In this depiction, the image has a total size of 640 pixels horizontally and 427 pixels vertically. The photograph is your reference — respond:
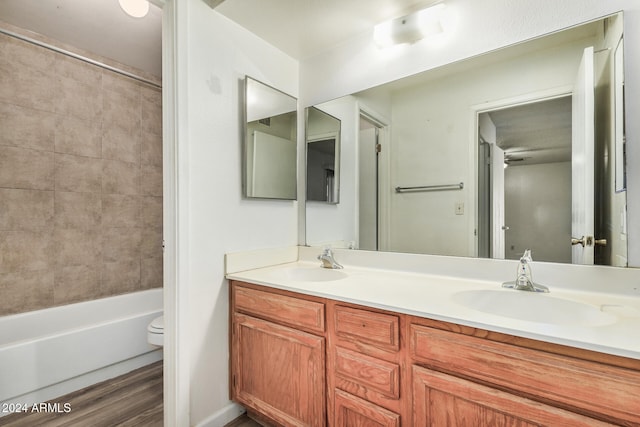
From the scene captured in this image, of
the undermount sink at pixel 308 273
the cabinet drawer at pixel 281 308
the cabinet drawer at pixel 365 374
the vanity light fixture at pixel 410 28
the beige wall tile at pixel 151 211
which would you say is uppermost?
the vanity light fixture at pixel 410 28

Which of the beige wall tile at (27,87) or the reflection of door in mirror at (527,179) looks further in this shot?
the beige wall tile at (27,87)

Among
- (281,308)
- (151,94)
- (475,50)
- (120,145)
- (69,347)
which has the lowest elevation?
(69,347)

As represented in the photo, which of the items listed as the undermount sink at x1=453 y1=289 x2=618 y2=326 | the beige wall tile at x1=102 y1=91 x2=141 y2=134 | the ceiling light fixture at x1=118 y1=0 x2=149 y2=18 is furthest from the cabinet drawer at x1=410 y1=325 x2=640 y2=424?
the beige wall tile at x1=102 y1=91 x2=141 y2=134

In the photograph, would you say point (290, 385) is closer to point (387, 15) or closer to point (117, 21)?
point (387, 15)

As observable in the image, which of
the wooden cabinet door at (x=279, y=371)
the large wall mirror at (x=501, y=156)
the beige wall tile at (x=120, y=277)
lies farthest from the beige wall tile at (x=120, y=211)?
the large wall mirror at (x=501, y=156)

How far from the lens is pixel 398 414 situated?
1041 mm

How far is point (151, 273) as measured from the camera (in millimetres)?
2682

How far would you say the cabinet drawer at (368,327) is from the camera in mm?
1056

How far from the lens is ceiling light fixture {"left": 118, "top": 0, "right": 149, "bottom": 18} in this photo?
1699mm

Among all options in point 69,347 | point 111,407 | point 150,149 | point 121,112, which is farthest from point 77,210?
point 111,407

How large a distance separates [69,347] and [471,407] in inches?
89.3

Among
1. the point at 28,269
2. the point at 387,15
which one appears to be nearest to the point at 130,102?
the point at 28,269

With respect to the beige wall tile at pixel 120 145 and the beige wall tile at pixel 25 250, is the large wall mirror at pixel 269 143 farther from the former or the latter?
the beige wall tile at pixel 25 250

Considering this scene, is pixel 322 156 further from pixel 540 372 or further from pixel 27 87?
pixel 27 87
